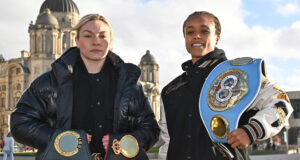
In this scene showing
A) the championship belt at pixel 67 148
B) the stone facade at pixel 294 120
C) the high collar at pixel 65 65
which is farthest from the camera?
the stone facade at pixel 294 120

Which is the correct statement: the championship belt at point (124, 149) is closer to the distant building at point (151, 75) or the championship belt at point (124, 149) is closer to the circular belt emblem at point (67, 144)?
the circular belt emblem at point (67, 144)

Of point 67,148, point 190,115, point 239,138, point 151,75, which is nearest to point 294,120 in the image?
point 190,115

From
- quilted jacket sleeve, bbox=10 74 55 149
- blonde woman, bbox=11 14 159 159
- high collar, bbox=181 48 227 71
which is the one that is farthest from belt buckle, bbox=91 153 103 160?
high collar, bbox=181 48 227 71

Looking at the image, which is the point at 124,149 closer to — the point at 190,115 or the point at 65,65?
the point at 190,115

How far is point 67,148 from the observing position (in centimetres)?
308

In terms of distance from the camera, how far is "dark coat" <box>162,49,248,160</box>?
10.6ft

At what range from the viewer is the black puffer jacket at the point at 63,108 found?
126 inches

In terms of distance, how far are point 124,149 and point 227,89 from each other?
0.90 metres

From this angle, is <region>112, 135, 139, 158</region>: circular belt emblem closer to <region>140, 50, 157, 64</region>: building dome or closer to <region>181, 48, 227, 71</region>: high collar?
<region>181, 48, 227, 71</region>: high collar

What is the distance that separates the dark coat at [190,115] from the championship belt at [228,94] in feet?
0.67

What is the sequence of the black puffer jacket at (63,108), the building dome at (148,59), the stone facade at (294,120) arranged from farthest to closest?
the building dome at (148,59)
the stone facade at (294,120)
the black puffer jacket at (63,108)

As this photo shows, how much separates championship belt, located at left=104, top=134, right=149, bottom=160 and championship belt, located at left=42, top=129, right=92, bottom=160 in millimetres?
195

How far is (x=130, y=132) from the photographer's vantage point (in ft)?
11.0

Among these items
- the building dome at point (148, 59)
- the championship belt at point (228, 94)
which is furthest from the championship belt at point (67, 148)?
the building dome at point (148, 59)
